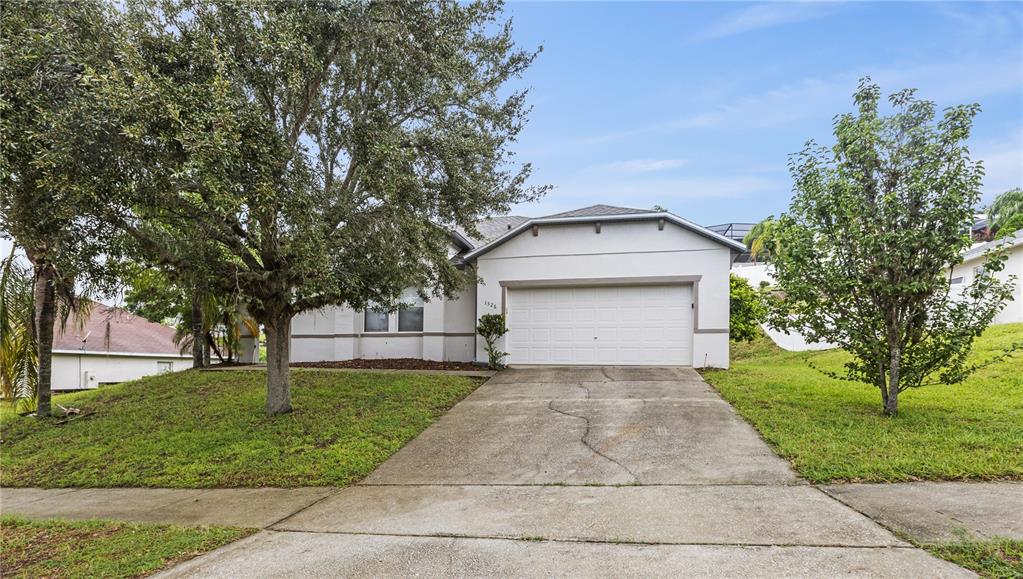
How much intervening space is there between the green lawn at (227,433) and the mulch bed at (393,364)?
158 cm

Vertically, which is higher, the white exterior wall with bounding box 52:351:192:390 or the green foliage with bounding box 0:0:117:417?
the green foliage with bounding box 0:0:117:417

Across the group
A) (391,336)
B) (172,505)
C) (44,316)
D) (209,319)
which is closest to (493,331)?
(391,336)

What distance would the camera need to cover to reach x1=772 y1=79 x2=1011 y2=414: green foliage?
23.3ft

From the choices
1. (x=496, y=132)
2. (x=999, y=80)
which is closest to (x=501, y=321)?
(x=496, y=132)

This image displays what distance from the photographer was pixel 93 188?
5.88 m

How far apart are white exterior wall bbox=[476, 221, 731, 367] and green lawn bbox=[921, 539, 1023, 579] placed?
9086 mm

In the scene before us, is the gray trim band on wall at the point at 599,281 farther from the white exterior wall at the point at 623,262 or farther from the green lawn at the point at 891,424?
the green lawn at the point at 891,424

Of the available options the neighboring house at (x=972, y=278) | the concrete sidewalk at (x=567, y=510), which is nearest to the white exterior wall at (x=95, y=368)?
the concrete sidewalk at (x=567, y=510)

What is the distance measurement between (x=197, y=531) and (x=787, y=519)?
5.37 m

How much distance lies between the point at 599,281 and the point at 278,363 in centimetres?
791

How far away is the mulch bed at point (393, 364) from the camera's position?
13922 millimetres

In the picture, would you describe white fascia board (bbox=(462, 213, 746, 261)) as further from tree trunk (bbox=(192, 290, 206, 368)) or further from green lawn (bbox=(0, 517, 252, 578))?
green lawn (bbox=(0, 517, 252, 578))

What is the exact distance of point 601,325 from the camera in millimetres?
13484

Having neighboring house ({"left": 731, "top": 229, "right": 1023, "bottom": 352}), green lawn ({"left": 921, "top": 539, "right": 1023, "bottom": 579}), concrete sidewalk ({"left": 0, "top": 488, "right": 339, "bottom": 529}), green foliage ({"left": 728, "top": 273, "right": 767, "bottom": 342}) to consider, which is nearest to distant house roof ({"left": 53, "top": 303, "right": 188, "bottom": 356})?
concrete sidewalk ({"left": 0, "top": 488, "right": 339, "bottom": 529})
